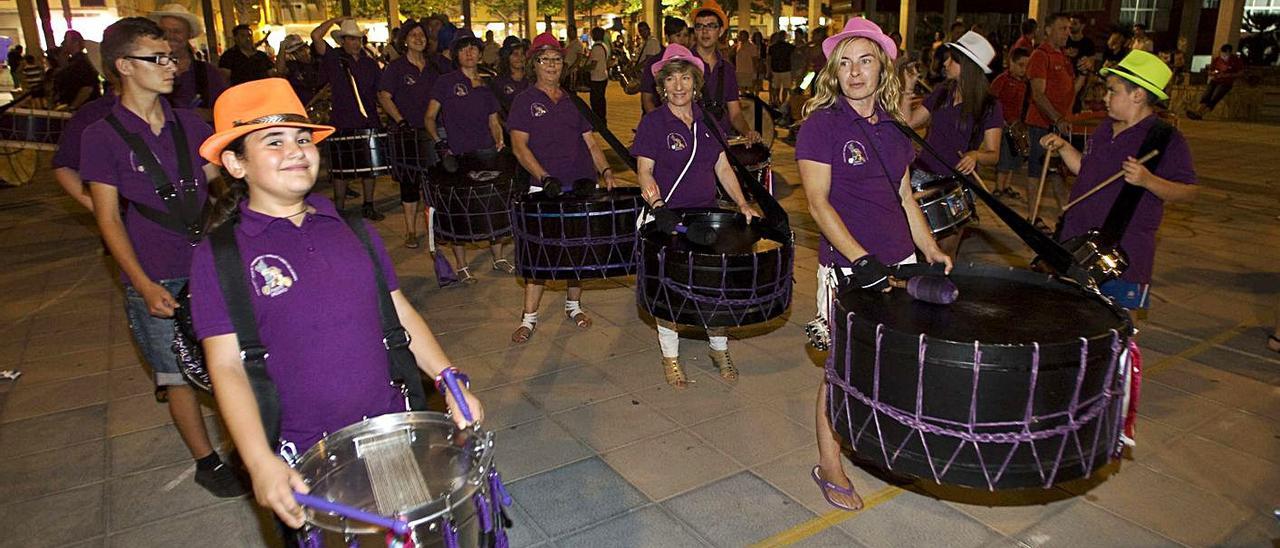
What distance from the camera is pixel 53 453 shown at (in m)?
4.29

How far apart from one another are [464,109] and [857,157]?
449cm

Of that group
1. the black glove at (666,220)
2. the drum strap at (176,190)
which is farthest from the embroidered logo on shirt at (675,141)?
the drum strap at (176,190)

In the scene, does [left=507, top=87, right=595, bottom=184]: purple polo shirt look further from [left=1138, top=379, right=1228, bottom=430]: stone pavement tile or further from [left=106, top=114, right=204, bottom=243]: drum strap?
[left=1138, top=379, right=1228, bottom=430]: stone pavement tile

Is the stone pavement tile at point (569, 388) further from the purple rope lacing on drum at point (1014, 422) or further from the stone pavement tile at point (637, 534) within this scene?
the purple rope lacing on drum at point (1014, 422)

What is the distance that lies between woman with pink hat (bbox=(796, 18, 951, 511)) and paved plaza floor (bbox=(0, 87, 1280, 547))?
643 mm

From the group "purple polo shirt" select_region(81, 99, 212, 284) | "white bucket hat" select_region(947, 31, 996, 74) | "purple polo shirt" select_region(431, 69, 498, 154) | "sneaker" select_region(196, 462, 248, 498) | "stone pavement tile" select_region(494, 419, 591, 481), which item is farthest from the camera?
"purple polo shirt" select_region(431, 69, 498, 154)

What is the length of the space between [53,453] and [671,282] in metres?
3.30

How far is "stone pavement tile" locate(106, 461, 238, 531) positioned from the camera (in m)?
3.68

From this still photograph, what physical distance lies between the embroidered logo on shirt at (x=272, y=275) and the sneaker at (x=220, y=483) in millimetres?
2133

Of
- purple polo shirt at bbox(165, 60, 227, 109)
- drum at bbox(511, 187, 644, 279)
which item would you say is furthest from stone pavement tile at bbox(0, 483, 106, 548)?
drum at bbox(511, 187, 644, 279)

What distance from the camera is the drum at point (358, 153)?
8.52m

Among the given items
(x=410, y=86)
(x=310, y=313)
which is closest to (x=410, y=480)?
(x=310, y=313)

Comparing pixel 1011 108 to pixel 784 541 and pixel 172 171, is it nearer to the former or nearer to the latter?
pixel 784 541

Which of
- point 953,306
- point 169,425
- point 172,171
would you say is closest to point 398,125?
point 169,425
